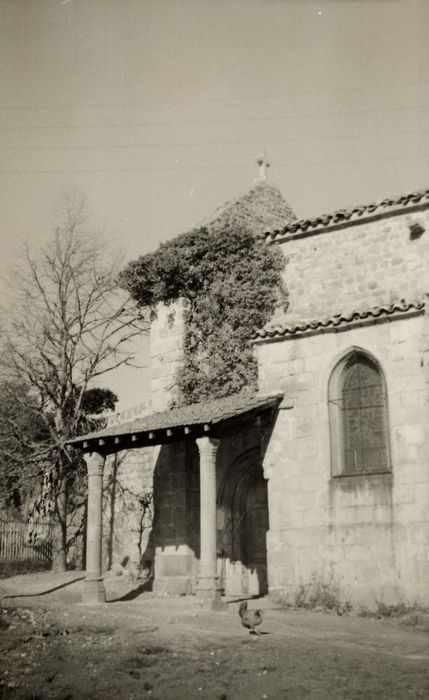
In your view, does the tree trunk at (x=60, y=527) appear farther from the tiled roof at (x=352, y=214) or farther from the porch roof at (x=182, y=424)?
the tiled roof at (x=352, y=214)

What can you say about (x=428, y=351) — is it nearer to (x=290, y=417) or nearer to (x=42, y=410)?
(x=290, y=417)

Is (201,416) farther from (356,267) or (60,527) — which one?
(60,527)

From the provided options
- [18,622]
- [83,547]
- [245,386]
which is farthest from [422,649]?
[83,547]

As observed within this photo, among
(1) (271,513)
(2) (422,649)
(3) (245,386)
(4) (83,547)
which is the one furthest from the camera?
(4) (83,547)

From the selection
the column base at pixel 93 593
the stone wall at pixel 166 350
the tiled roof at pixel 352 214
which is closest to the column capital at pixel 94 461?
the column base at pixel 93 593

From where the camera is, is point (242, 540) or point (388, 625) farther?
point (242, 540)

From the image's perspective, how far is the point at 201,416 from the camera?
44.9 ft

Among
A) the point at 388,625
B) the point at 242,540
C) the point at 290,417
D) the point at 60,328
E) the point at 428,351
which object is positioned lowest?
the point at 388,625

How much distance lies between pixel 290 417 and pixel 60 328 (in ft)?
34.3

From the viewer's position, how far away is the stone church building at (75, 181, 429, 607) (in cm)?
1235

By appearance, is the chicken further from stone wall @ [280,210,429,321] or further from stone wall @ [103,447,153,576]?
stone wall @ [103,447,153,576]

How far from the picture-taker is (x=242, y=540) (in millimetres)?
15922

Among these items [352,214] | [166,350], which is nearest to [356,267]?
[352,214]

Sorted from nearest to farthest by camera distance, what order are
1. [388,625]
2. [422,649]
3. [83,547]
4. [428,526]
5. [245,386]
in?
[422,649] < [388,625] < [428,526] < [245,386] < [83,547]
